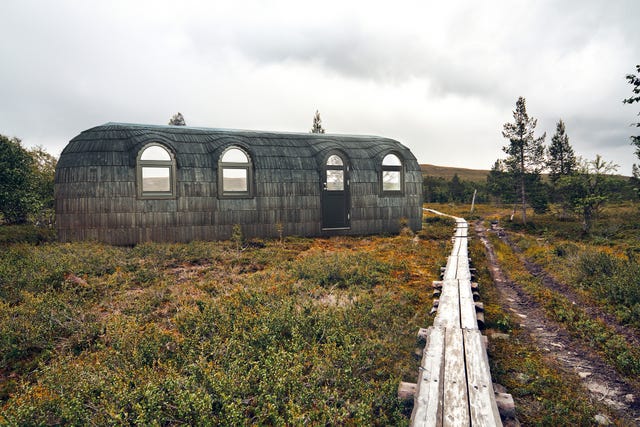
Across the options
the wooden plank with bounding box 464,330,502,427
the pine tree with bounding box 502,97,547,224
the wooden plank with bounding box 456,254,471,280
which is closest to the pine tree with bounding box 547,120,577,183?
the pine tree with bounding box 502,97,547,224

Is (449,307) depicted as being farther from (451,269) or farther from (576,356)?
(451,269)

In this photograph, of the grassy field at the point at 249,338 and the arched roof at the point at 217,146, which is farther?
the arched roof at the point at 217,146

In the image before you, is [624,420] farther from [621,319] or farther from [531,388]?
[621,319]

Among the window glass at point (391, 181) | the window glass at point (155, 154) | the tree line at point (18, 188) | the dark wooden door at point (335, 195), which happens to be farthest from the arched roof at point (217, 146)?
the tree line at point (18, 188)

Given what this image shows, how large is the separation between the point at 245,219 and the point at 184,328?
10132 millimetres

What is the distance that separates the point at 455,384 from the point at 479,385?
28 cm

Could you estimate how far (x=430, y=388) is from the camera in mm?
3779

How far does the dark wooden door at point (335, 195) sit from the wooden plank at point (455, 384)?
1235cm

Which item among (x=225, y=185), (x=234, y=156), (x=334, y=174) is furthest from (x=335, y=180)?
(x=225, y=185)

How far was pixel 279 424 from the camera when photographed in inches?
135

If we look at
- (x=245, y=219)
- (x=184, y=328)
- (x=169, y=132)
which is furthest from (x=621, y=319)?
(x=169, y=132)

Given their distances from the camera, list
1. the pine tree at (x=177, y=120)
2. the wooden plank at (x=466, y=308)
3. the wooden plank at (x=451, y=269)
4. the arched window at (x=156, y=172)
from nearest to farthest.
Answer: the wooden plank at (x=466, y=308) < the wooden plank at (x=451, y=269) < the arched window at (x=156, y=172) < the pine tree at (x=177, y=120)

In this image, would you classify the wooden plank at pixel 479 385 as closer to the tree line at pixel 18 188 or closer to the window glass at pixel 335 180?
the window glass at pixel 335 180

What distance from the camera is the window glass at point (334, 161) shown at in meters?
17.4
